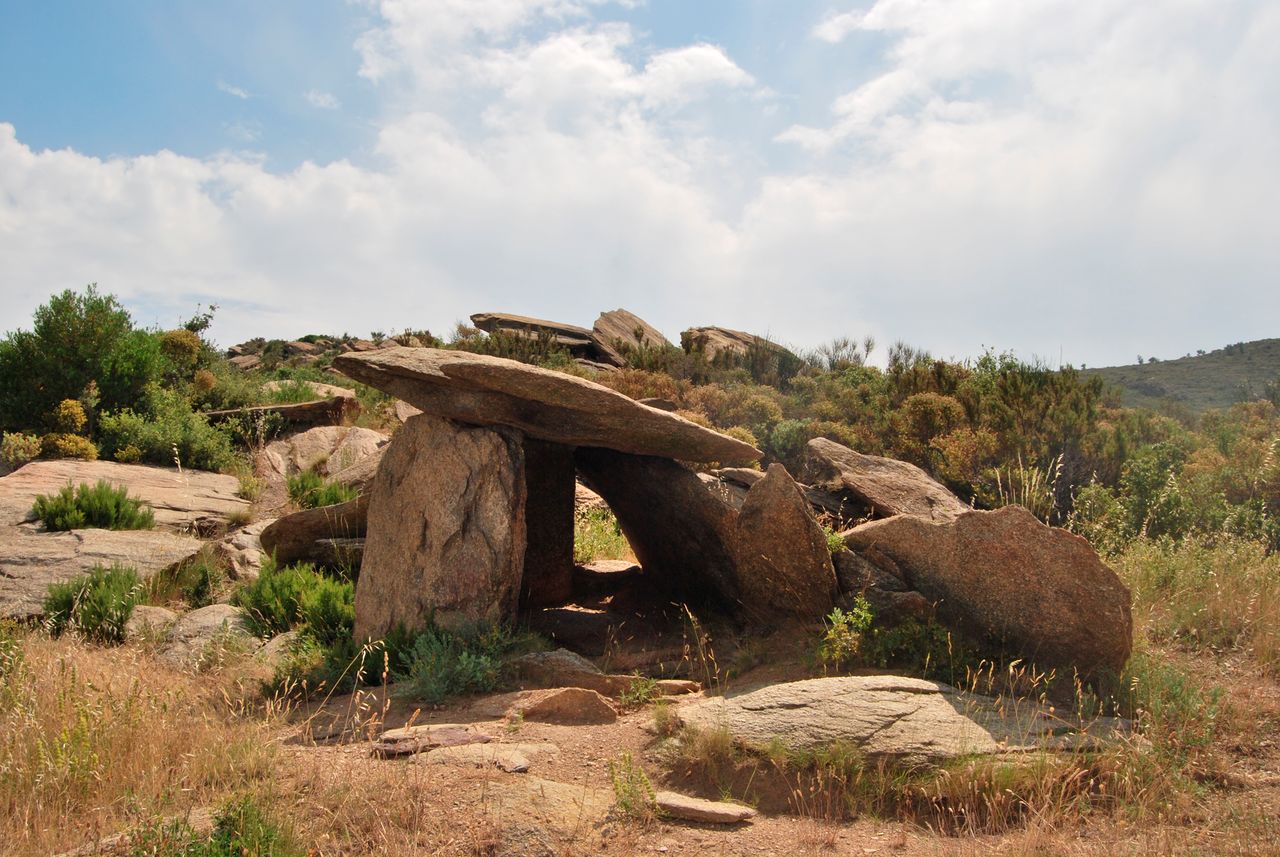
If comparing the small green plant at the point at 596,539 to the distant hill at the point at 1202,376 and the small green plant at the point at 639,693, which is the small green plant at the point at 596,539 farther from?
the distant hill at the point at 1202,376

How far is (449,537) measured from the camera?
7395mm

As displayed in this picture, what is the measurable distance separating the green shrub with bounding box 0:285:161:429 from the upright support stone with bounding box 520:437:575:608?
28.9 ft

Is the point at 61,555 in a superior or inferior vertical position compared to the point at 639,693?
superior

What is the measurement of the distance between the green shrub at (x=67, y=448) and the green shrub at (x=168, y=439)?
36 cm

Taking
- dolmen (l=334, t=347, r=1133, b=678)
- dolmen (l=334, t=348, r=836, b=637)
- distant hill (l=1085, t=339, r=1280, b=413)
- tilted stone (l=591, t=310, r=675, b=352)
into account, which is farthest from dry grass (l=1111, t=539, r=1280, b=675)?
distant hill (l=1085, t=339, r=1280, b=413)

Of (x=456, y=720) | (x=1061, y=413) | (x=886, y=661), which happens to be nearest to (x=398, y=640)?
(x=456, y=720)

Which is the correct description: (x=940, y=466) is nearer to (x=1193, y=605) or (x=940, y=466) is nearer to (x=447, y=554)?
(x=1193, y=605)

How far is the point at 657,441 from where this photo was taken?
8141mm

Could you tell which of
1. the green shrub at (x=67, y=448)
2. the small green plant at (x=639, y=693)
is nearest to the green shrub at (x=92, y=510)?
the green shrub at (x=67, y=448)

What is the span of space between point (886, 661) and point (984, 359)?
→ 448 inches

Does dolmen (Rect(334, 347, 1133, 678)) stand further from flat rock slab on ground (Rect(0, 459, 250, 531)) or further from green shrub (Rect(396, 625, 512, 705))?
flat rock slab on ground (Rect(0, 459, 250, 531))

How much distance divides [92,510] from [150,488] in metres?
1.64

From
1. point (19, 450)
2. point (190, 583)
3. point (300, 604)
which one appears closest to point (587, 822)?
point (300, 604)

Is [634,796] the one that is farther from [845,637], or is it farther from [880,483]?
[880,483]
